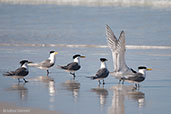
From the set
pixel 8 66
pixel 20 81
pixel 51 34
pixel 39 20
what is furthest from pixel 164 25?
pixel 20 81

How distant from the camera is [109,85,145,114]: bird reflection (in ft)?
22.0

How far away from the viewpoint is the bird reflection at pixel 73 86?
7.84m

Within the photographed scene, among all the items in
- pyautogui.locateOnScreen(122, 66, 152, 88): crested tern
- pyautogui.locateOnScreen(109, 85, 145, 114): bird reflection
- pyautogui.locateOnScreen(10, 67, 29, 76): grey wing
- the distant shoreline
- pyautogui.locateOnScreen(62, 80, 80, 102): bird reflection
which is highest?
the distant shoreline

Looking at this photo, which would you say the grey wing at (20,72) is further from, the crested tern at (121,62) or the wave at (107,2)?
the wave at (107,2)

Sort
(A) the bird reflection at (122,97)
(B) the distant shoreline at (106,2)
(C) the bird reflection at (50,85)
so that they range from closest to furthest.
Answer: (A) the bird reflection at (122,97), (C) the bird reflection at (50,85), (B) the distant shoreline at (106,2)

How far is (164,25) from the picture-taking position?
2156 centimetres

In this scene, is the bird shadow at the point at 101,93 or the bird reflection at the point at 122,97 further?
the bird shadow at the point at 101,93

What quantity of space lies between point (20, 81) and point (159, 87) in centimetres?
273

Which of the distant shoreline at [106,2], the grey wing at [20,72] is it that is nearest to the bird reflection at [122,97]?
the grey wing at [20,72]

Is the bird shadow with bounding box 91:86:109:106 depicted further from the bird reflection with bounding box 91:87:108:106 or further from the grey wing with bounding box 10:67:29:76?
the grey wing with bounding box 10:67:29:76

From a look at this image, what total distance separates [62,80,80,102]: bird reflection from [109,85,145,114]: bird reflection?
65 centimetres

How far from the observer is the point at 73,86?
8.68m

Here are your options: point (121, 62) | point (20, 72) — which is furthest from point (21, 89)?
point (121, 62)

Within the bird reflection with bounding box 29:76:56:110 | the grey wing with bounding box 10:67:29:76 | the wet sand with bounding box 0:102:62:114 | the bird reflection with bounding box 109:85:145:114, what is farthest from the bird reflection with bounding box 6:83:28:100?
the bird reflection with bounding box 109:85:145:114
